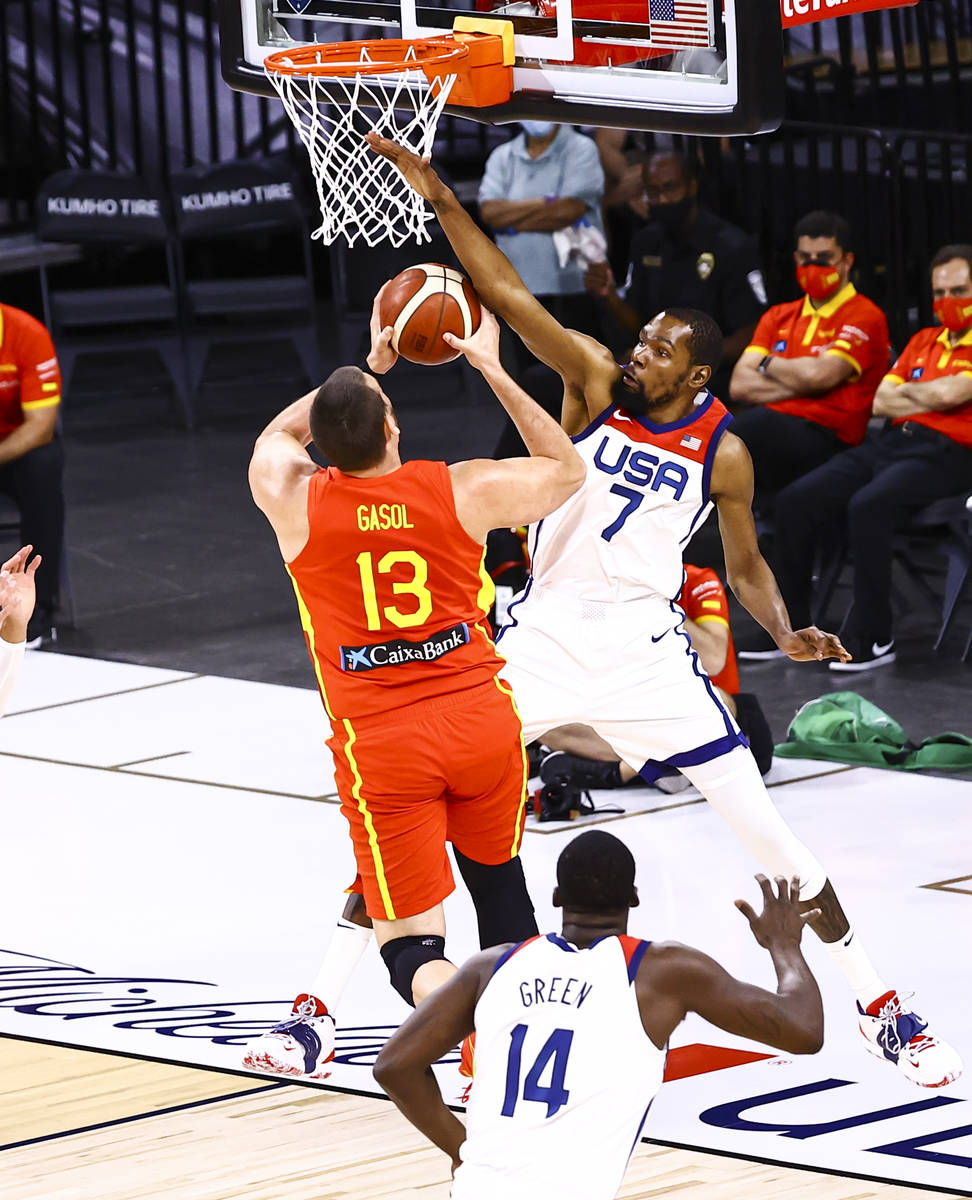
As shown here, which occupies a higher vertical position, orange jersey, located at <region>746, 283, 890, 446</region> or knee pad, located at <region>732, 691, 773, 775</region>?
orange jersey, located at <region>746, 283, 890, 446</region>

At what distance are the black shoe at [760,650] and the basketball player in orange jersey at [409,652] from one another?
488 cm

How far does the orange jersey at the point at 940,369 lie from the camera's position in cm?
947

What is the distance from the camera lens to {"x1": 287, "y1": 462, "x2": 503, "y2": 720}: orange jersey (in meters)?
4.85

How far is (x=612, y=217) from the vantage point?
15.3 metres

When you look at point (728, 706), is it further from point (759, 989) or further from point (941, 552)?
point (759, 989)

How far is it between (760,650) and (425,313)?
4.72m

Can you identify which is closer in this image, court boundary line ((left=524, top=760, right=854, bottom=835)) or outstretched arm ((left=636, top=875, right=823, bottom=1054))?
outstretched arm ((left=636, top=875, right=823, bottom=1054))

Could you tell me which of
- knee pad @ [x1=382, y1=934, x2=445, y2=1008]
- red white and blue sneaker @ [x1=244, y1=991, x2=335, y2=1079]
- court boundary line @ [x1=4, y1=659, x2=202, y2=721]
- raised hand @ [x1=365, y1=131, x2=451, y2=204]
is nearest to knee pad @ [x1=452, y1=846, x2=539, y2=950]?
knee pad @ [x1=382, y1=934, x2=445, y2=1008]

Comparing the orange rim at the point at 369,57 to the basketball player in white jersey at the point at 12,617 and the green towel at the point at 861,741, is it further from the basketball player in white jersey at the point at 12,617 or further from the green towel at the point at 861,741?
the green towel at the point at 861,741

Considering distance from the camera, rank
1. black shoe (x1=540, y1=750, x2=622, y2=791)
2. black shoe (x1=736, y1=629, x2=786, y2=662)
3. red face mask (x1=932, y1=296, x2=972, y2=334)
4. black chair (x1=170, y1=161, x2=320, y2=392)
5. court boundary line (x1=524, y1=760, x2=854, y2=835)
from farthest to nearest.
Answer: black chair (x1=170, y1=161, x2=320, y2=392), black shoe (x1=736, y1=629, x2=786, y2=662), red face mask (x1=932, y1=296, x2=972, y2=334), black shoe (x1=540, y1=750, x2=622, y2=791), court boundary line (x1=524, y1=760, x2=854, y2=835)

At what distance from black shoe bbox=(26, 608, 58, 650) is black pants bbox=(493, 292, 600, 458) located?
2359 mm

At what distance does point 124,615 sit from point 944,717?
14.4 feet

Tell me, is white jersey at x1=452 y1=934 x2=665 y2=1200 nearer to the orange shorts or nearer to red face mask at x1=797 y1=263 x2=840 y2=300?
the orange shorts

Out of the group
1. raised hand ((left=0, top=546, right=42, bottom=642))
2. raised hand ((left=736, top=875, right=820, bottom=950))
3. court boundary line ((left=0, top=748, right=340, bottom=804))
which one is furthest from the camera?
court boundary line ((left=0, top=748, right=340, bottom=804))
